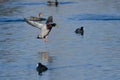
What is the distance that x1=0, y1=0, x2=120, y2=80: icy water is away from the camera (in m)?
30.7

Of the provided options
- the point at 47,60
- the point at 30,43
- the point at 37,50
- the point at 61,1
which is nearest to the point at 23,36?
the point at 30,43

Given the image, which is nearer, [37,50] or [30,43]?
[37,50]

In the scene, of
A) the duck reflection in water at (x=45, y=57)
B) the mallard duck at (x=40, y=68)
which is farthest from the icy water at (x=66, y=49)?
the mallard duck at (x=40, y=68)

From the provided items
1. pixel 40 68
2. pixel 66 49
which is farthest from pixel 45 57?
Answer: pixel 40 68

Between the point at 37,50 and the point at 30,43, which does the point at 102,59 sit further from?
the point at 30,43

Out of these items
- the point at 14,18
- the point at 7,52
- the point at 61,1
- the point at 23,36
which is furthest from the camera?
the point at 61,1

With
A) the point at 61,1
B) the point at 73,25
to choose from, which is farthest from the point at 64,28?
the point at 61,1

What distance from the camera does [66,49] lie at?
1519 inches

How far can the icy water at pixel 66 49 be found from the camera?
30.7m

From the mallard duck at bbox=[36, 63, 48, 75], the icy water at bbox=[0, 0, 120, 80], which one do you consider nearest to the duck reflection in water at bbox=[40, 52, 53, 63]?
the icy water at bbox=[0, 0, 120, 80]

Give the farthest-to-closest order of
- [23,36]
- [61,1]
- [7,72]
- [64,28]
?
[61,1] → [64,28] → [23,36] → [7,72]

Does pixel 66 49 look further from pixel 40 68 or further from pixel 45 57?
pixel 40 68

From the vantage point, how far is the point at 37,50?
3838 cm

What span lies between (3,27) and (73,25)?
17.4 feet
